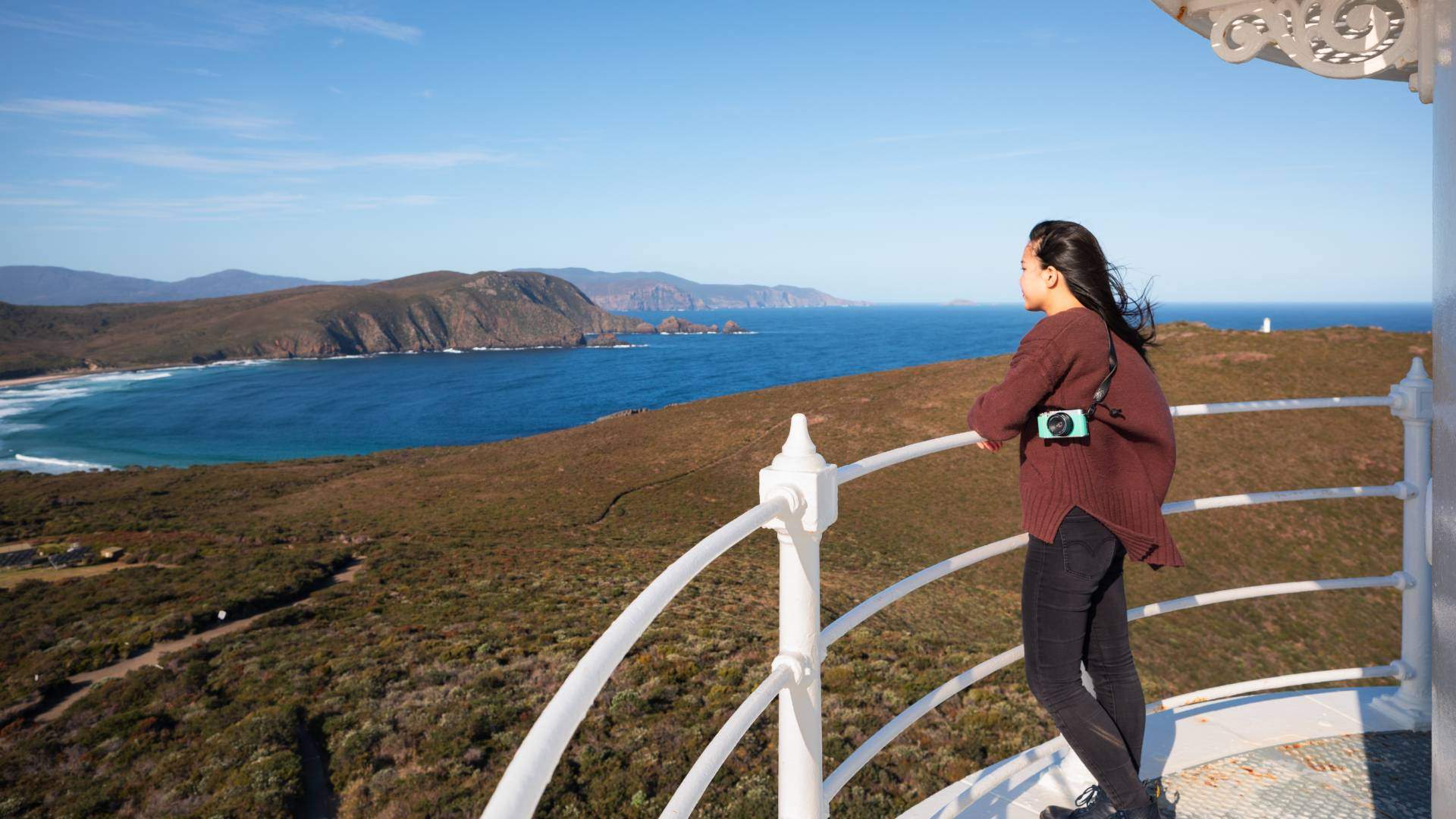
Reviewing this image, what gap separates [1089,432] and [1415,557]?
6.01ft

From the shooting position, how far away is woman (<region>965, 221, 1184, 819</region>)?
1.67 metres

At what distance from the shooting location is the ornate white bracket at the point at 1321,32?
186 centimetres

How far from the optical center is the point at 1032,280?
6.08 ft

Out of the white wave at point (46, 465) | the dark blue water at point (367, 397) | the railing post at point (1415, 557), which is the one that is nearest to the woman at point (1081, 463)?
the railing post at point (1415, 557)

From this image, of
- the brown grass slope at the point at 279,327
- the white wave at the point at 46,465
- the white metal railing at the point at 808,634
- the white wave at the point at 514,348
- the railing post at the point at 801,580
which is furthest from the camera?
the white wave at the point at 514,348

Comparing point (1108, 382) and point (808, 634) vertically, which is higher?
point (1108, 382)

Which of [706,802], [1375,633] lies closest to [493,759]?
[706,802]

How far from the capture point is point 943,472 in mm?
28609

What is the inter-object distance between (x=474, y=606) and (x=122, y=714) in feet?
18.8

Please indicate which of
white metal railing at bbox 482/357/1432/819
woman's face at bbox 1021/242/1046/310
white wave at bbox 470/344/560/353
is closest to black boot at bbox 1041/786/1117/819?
white metal railing at bbox 482/357/1432/819

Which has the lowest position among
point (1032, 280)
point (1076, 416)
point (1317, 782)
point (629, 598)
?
point (629, 598)

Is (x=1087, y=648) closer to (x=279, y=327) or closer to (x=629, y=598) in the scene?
(x=629, y=598)

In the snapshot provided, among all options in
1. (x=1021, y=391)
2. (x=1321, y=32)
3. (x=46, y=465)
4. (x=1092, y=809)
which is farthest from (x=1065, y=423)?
(x=46, y=465)

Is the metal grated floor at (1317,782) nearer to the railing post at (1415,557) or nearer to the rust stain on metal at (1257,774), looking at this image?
the rust stain on metal at (1257,774)
